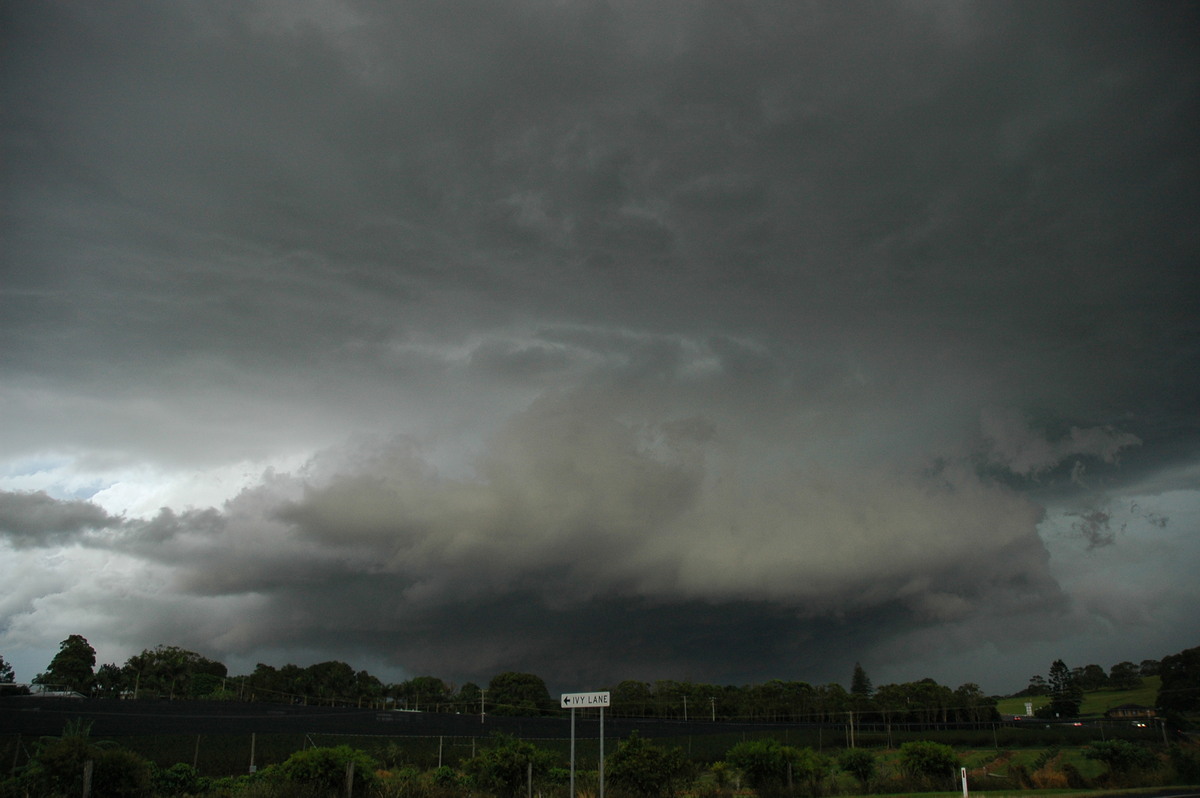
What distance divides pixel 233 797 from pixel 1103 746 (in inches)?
1364

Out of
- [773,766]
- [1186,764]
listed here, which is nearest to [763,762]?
[773,766]

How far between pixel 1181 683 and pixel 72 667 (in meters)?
130

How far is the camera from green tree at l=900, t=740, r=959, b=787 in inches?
1316

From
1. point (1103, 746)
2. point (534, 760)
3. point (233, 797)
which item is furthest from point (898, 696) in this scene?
point (233, 797)

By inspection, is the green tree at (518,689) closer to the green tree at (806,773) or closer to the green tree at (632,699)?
the green tree at (632,699)

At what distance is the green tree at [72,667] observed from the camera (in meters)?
103

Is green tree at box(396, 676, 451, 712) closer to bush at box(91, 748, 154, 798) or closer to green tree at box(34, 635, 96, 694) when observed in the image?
green tree at box(34, 635, 96, 694)

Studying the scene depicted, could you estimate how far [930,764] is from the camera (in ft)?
110

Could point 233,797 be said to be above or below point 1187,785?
above

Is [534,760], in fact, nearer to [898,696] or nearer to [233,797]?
[233,797]

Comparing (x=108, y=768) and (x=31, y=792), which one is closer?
(x=31, y=792)

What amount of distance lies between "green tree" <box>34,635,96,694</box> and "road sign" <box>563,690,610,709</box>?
111m

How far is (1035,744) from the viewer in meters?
51.6

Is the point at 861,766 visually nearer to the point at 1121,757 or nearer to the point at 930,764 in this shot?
the point at 930,764
